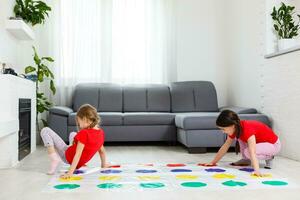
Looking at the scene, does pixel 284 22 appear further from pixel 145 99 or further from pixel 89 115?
pixel 89 115

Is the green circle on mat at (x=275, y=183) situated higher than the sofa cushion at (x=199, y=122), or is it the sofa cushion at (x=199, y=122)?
the sofa cushion at (x=199, y=122)

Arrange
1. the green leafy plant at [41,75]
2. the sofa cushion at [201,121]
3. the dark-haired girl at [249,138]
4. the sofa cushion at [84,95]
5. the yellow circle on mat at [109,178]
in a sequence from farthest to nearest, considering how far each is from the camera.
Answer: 1. the sofa cushion at [84,95]
2. the green leafy plant at [41,75]
3. the sofa cushion at [201,121]
4. the dark-haired girl at [249,138]
5. the yellow circle on mat at [109,178]

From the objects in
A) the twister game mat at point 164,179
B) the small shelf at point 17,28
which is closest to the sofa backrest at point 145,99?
the small shelf at point 17,28

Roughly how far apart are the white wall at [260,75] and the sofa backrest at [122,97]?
1099mm

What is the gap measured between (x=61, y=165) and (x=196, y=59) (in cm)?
326

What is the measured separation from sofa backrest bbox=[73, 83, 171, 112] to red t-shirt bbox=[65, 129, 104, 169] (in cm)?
248

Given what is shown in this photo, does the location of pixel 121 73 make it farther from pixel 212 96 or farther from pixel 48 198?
pixel 48 198

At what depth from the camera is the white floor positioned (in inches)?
88.7

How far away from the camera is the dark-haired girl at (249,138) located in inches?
117

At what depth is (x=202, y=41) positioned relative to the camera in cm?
605

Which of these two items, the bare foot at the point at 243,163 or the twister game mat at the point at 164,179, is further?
the bare foot at the point at 243,163

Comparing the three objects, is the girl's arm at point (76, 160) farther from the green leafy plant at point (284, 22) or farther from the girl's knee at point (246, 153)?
the green leafy plant at point (284, 22)

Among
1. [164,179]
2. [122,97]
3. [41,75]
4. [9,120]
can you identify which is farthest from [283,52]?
[41,75]

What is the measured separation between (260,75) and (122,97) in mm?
1967
